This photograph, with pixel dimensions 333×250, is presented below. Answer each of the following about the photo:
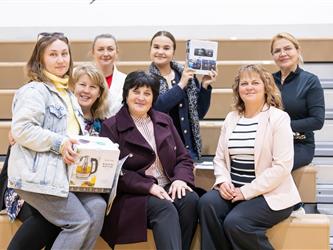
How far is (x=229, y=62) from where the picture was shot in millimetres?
3689

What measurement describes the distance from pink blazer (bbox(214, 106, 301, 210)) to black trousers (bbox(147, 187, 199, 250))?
202 millimetres

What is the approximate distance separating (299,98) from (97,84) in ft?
3.52

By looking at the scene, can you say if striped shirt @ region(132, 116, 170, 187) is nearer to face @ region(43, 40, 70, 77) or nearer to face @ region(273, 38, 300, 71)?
face @ region(43, 40, 70, 77)

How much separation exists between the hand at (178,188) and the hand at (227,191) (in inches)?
5.6

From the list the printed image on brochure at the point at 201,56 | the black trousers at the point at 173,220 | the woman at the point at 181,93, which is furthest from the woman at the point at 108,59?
the black trousers at the point at 173,220

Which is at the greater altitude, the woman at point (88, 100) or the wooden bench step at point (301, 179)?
the woman at point (88, 100)

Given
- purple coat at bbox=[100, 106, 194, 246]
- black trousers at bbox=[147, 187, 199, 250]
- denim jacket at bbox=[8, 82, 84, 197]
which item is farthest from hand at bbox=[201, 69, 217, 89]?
denim jacket at bbox=[8, 82, 84, 197]

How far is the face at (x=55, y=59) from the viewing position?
2283 millimetres

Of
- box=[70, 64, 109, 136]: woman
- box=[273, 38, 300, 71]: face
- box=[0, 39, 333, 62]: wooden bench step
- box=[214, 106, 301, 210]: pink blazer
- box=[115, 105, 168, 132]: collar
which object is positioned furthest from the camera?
box=[0, 39, 333, 62]: wooden bench step

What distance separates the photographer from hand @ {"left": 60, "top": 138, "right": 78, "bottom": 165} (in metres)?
2.12

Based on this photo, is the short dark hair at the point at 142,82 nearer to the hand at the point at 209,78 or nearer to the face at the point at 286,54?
the hand at the point at 209,78

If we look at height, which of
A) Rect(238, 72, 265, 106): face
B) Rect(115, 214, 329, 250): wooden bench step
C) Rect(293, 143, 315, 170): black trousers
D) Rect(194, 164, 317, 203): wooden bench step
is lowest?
Rect(115, 214, 329, 250): wooden bench step

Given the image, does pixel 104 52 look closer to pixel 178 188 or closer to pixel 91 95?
pixel 91 95

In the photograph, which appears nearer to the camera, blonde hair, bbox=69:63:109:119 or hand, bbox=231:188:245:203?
hand, bbox=231:188:245:203
